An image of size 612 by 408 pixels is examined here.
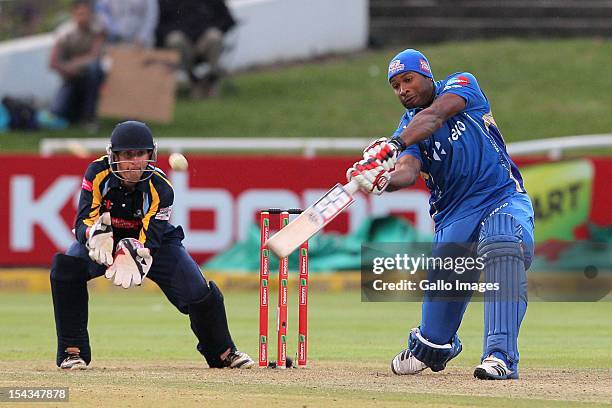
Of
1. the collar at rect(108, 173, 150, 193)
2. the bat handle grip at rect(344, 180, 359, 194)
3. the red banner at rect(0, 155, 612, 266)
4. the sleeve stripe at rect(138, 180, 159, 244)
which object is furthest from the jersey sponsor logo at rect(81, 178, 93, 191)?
the red banner at rect(0, 155, 612, 266)

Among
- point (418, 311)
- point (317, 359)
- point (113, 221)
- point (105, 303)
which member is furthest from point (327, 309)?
point (113, 221)

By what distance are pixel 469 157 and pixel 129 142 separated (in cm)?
201

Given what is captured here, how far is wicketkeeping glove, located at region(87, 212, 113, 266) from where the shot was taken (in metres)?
8.21

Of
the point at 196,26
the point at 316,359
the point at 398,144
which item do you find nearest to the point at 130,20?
the point at 196,26

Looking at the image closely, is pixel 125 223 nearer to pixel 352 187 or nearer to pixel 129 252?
pixel 129 252

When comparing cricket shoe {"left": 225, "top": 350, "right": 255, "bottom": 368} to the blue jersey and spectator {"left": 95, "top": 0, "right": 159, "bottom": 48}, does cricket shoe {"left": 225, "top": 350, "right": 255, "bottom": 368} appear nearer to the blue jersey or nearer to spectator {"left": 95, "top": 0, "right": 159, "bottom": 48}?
the blue jersey

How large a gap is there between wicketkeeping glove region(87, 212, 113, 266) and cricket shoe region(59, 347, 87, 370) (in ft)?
2.30

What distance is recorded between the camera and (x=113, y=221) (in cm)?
855

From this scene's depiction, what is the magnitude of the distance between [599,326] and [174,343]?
3892mm

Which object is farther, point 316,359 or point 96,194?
point 316,359

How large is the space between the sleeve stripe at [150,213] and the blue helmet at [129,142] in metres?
0.10

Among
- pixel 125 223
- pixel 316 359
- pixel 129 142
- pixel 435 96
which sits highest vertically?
pixel 435 96

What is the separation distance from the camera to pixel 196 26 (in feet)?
68.2

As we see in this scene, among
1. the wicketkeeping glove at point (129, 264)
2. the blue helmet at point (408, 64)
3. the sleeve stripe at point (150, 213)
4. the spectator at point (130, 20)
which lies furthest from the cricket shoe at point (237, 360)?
the spectator at point (130, 20)
